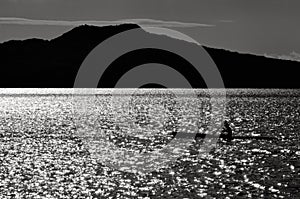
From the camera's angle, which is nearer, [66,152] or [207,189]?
[207,189]

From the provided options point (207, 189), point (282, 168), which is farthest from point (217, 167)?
point (207, 189)

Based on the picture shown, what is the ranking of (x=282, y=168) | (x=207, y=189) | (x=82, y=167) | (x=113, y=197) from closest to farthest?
(x=113, y=197)
(x=207, y=189)
(x=282, y=168)
(x=82, y=167)

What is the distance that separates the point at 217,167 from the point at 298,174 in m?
13.4

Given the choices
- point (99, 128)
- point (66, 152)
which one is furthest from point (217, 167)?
point (99, 128)

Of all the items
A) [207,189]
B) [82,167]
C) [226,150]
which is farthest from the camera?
[226,150]

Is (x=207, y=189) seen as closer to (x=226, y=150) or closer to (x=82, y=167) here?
(x=82, y=167)

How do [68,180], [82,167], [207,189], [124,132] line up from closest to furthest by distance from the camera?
1. [207,189]
2. [68,180]
3. [82,167]
4. [124,132]

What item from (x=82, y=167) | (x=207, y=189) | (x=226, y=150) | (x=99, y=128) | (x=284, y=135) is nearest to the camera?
(x=207, y=189)

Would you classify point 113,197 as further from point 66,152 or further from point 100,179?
point 66,152

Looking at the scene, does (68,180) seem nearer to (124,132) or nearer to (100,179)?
(100,179)

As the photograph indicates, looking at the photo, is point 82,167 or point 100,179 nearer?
point 100,179

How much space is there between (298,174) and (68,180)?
30.8 metres

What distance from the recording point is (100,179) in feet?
238

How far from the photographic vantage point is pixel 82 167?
84875mm
